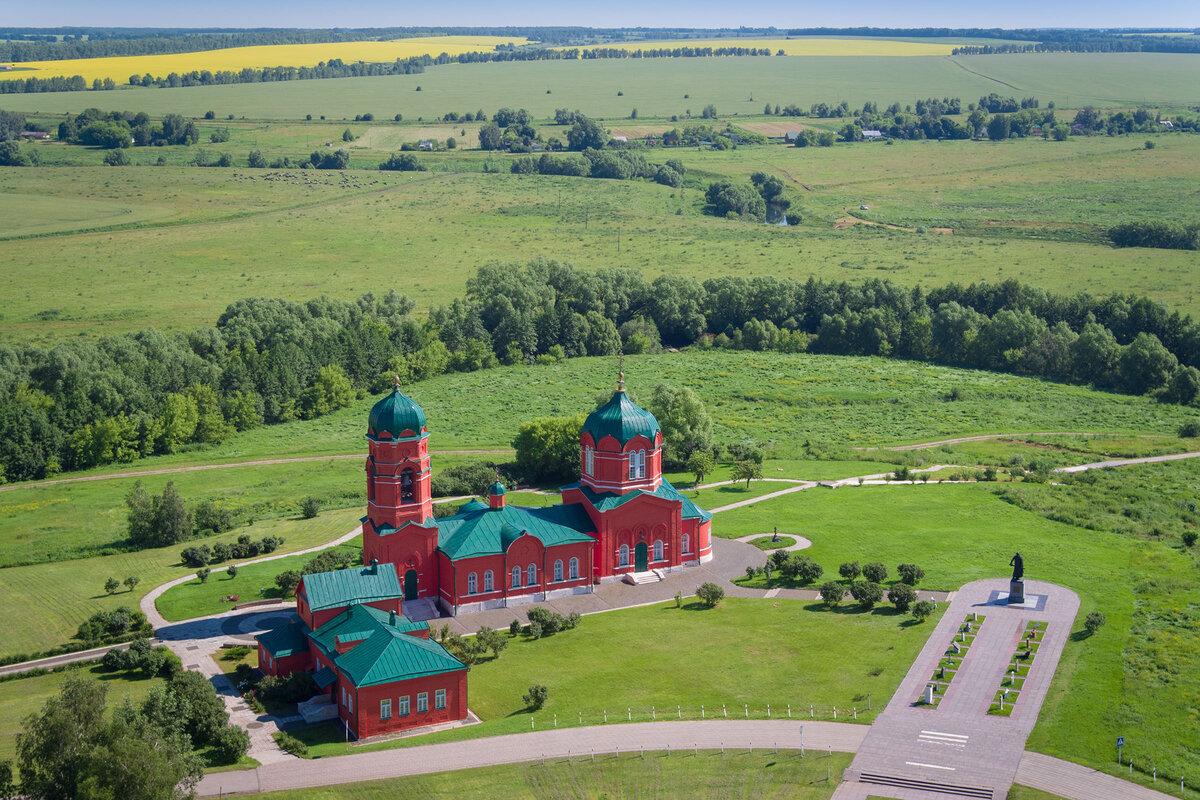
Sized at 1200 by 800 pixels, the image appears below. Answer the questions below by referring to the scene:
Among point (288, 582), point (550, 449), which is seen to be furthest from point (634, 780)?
point (550, 449)

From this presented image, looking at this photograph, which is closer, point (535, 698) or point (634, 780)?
point (634, 780)

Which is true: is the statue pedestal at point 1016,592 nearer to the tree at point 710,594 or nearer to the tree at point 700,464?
the tree at point 710,594

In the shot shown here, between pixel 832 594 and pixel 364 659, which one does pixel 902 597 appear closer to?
pixel 832 594

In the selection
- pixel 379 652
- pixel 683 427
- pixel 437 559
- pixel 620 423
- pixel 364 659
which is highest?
pixel 620 423

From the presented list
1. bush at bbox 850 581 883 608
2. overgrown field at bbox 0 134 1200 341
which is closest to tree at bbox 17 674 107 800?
bush at bbox 850 581 883 608

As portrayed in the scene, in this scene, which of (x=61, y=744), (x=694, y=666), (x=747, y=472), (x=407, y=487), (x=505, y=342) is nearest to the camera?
(x=61, y=744)

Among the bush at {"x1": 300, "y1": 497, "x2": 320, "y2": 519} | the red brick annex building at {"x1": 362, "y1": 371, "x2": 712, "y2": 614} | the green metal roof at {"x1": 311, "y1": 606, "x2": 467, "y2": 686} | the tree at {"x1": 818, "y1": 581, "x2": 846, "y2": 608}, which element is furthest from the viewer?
the bush at {"x1": 300, "y1": 497, "x2": 320, "y2": 519}

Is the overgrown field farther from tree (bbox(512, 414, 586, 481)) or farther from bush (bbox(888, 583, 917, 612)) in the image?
bush (bbox(888, 583, 917, 612))
